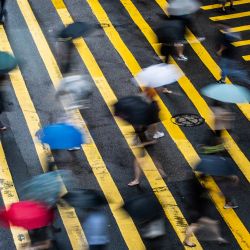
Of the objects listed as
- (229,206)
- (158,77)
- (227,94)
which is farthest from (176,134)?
(229,206)

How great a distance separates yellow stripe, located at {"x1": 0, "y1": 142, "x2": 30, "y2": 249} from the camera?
607 inches

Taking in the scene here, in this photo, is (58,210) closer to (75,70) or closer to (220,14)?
(75,70)

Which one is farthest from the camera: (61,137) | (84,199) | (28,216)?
(61,137)

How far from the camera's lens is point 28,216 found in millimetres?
13094

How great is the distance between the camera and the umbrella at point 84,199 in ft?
44.5

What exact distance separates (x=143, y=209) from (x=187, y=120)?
614 centimetres

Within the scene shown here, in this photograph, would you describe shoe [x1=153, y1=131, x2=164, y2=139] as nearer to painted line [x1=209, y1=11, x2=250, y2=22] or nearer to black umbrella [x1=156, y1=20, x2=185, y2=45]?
black umbrella [x1=156, y1=20, x2=185, y2=45]

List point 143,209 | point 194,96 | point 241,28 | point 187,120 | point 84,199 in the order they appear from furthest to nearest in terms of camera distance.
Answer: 1. point 241,28
2. point 194,96
3. point 187,120
4. point 84,199
5. point 143,209

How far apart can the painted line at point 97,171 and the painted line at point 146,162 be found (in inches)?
30.7

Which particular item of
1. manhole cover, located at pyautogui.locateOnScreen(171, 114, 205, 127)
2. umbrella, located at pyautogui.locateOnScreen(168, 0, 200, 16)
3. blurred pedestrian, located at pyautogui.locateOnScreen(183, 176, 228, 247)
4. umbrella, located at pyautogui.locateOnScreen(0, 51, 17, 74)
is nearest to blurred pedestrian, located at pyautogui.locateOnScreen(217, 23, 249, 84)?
umbrella, located at pyautogui.locateOnScreen(168, 0, 200, 16)

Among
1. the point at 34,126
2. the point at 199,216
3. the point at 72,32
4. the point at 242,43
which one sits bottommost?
the point at 34,126

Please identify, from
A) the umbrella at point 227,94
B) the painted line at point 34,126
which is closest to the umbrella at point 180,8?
the painted line at point 34,126

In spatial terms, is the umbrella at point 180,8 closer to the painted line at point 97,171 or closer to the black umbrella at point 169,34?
the black umbrella at point 169,34

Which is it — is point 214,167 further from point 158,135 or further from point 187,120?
point 187,120
